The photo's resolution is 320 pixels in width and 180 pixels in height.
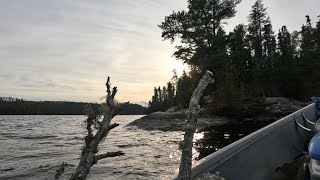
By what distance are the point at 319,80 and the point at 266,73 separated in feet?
27.4

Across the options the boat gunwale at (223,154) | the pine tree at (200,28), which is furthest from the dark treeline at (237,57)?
the boat gunwale at (223,154)

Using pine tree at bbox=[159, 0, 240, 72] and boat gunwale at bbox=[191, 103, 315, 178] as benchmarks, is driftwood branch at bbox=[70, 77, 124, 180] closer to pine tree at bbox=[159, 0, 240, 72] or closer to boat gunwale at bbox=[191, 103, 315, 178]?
boat gunwale at bbox=[191, 103, 315, 178]

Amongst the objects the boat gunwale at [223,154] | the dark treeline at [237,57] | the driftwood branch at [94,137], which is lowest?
the boat gunwale at [223,154]

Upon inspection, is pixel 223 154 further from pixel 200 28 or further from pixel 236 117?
pixel 200 28

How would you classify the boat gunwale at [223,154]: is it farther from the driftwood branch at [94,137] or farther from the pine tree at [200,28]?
the pine tree at [200,28]

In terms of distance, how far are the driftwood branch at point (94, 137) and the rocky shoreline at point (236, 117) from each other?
24.4m

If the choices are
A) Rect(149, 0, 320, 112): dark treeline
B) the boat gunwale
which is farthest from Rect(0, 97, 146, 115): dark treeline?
the boat gunwale

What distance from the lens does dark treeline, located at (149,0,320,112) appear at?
45688 mm

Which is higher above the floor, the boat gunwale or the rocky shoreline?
the rocky shoreline

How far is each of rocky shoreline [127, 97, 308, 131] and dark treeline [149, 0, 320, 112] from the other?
211cm

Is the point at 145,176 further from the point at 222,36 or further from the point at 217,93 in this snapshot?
the point at 222,36

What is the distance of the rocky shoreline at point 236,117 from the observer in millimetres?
30513

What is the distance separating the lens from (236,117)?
127ft

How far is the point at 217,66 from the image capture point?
4669 cm
